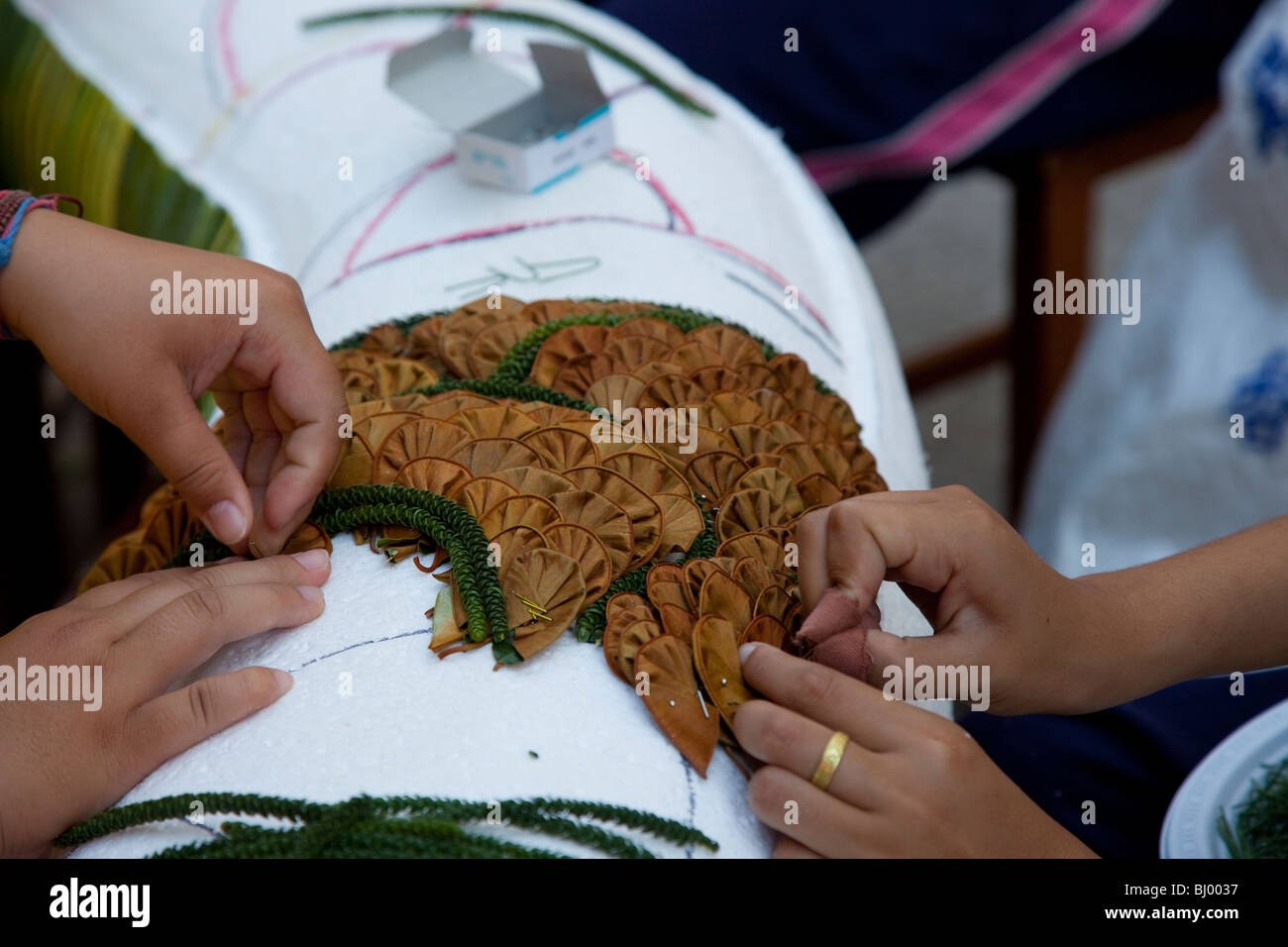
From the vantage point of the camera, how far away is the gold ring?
504 millimetres

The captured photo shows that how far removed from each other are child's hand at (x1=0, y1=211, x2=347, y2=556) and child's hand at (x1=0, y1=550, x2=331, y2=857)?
4cm

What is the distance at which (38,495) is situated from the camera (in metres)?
1.46

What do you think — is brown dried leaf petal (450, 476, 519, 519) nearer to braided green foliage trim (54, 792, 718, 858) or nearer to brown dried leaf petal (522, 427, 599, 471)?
brown dried leaf petal (522, 427, 599, 471)

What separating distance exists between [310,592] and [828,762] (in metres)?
0.26

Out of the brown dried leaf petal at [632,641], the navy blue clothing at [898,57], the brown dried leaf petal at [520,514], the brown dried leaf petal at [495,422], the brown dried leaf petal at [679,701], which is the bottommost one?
the brown dried leaf petal at [679,701]

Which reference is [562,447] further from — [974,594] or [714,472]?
[974,594]

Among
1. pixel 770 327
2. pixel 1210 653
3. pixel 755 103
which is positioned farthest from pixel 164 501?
pixel 755 103

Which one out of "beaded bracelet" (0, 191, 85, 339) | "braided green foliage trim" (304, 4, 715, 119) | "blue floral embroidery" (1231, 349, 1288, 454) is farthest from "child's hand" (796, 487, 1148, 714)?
"blue floral embroidery" (1231, 349, 1288, 454)

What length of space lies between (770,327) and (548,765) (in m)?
0.40

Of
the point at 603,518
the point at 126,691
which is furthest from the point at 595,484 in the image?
the point at 126,691

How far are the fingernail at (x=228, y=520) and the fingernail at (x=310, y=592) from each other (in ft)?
0.15

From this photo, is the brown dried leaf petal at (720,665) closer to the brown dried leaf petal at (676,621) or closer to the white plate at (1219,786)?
the brown dried leaf petal at (676,621)

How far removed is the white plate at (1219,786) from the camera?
65 centimetres

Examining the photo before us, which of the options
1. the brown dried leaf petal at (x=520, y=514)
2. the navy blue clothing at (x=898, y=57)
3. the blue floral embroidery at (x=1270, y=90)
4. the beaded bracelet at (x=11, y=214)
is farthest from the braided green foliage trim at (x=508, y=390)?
the blue floral embroidery at (x=1270, y=90)
